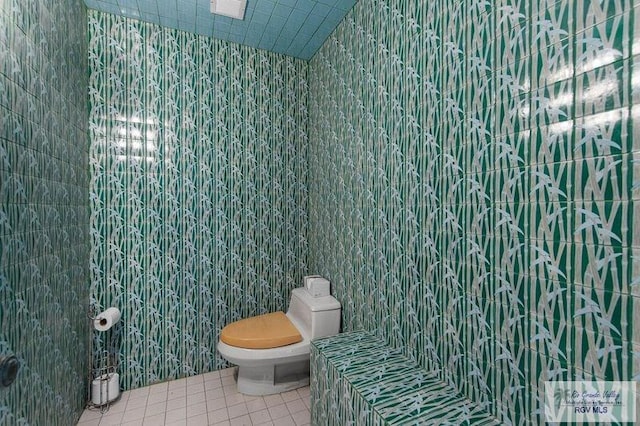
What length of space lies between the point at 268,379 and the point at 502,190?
1918mm

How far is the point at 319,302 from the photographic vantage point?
2.22 meters

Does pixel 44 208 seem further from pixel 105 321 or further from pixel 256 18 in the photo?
pixel 256 18

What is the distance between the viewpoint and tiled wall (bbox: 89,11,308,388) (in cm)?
219

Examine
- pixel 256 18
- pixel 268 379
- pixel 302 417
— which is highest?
pixel 256 18

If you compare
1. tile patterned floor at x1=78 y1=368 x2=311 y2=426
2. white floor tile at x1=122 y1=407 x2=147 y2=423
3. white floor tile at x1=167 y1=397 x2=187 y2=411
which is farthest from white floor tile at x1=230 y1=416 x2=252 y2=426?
white floor tile at x1=122 y1=407 x2=147 y2=423

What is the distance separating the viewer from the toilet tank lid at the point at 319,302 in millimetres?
2160

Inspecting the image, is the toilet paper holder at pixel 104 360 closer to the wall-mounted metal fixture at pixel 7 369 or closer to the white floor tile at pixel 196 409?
the white floor tile at pixel 196 409

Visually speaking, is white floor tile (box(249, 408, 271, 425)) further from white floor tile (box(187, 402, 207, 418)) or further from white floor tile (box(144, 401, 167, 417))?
white floor tile (box(144, 401, 167, 417))

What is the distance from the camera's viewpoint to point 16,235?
4.02ft

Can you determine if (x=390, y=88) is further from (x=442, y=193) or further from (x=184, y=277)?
(x=184, y=277)

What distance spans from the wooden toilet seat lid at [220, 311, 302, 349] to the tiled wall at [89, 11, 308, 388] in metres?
0.31

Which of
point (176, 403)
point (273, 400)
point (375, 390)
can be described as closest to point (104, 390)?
point (176, 403)

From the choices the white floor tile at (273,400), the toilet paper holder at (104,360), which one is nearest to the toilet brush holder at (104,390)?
the toilet paper holder at (104,360)

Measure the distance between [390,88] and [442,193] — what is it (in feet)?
2.32
